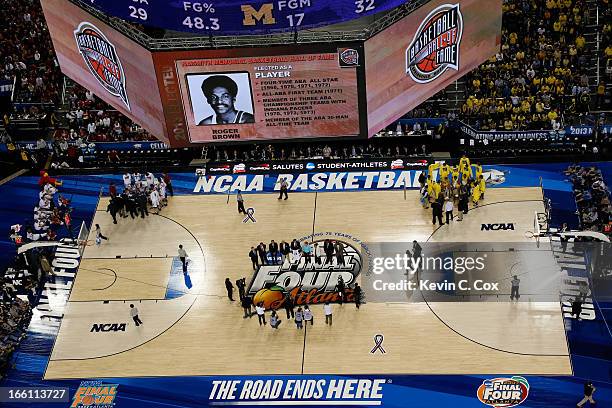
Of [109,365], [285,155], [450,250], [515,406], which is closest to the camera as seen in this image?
[515,406]

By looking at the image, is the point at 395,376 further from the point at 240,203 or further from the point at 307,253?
the point at 240,203

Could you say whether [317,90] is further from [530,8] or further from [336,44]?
[530,8]

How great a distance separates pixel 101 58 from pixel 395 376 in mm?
18457

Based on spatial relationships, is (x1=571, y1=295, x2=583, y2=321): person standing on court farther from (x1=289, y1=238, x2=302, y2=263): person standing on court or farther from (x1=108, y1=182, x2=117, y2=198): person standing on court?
(x1=108, y1=182, x2=117, y2=198): person standing on court

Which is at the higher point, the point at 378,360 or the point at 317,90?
the point at 317,90

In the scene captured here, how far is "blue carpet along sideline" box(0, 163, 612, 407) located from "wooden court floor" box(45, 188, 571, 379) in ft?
1.38

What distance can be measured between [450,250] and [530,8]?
14805 mm

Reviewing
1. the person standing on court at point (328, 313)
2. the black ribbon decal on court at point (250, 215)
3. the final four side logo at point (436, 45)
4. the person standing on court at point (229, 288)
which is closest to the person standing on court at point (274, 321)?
the person standing on court at point (328, 313)

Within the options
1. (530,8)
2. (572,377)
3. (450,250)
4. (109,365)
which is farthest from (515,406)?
(530,8)

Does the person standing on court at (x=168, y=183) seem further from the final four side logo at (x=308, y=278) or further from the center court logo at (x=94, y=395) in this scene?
the center court logo at (x=94, y=395)

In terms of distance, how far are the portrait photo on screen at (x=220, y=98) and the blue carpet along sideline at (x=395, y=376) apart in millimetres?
3813

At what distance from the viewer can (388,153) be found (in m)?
44.7

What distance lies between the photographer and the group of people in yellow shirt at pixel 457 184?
40.6 metres

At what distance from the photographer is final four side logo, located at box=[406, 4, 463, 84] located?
39406 millimetres
